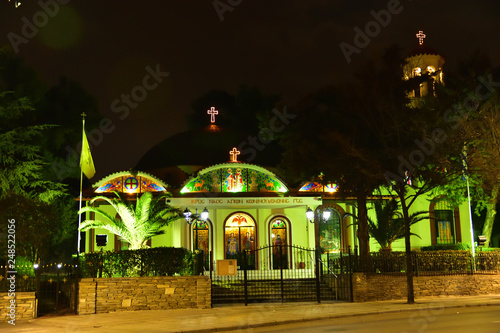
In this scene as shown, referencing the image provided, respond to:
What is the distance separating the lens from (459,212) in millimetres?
29516

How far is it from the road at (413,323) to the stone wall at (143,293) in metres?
4.20

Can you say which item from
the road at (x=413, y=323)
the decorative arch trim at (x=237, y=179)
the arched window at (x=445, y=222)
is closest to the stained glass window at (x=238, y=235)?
the decorative arch trim at (x=237, y=179)

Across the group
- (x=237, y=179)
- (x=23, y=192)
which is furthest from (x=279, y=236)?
(x=23, y=192)

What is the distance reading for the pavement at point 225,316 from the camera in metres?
13.3

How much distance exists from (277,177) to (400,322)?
1334 cm

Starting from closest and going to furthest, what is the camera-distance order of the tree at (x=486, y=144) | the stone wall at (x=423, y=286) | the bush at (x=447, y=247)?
the stone wall at (x=423, y=286) < the tree at (x=486, y=144) < the bush at (x=447, y=247)

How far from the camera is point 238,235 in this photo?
1034 inches

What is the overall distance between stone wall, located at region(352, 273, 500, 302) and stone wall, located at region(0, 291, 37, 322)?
10114 mm

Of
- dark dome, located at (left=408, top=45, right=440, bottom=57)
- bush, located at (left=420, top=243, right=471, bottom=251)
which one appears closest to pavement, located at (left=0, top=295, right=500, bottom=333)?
bush, located at (left=420, top=243, right=471, bottom=251)

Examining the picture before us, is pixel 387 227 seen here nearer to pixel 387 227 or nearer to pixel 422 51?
pixel 387 227

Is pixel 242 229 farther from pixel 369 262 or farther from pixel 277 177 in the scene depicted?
pixel 369 262

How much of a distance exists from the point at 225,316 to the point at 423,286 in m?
7.96

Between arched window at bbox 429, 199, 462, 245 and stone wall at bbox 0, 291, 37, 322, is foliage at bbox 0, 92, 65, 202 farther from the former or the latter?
arched window at bbox 429, 199, 462, 245

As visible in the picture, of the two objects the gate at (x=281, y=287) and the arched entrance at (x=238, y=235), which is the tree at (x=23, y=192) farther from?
the arched entrance at (x=238, y=235)
